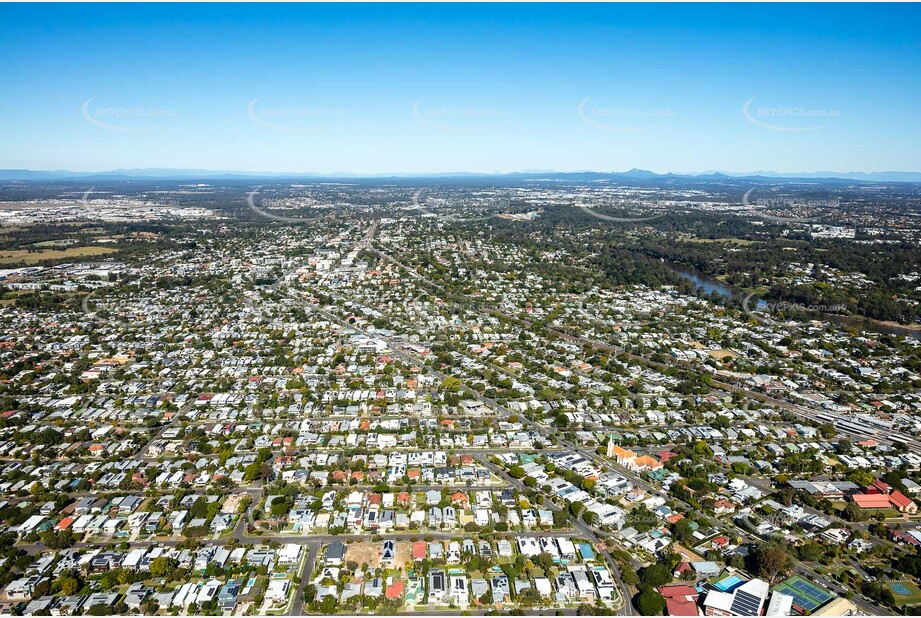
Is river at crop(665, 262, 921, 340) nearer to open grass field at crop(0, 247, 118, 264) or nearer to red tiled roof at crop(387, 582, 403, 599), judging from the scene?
red tiled roof at crop(387, 582, 403, 599)

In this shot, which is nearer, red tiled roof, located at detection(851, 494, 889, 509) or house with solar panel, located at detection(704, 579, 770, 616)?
house with solar panel, located at detection(704, 579, 770, 616)

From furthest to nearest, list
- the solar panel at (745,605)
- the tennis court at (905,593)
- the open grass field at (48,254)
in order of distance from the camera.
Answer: the open grass field at (48,254) → the tennis court at (905,593) → the solar panel at (745,605)

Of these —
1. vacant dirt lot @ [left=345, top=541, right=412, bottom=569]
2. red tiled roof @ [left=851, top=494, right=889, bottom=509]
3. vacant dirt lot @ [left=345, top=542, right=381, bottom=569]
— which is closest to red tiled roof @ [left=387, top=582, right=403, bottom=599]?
vacant dirt lot @ [left=345, top=541, right=412, bottom=569]

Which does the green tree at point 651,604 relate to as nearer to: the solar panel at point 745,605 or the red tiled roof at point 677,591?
the red tiled roof at point 677,591

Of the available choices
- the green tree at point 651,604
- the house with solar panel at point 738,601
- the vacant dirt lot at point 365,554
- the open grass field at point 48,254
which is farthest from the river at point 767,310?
the open grass field at point 48,254

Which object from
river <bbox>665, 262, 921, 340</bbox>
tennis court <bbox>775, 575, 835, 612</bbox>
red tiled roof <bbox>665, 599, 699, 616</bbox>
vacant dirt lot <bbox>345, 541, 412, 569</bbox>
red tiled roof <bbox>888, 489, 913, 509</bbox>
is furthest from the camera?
river <bbox>665, 262, 921, 340</bbox>

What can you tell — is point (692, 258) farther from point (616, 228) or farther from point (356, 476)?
point (356, 476)

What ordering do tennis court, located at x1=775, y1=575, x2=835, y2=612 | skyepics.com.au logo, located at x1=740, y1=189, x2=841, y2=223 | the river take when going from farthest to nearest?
skyepics.com.au logo, located at x1=740, y1=189, x2=841, y2=223 → the river → tennis court, located at x1=775, y1=575, x2=835, y2=612
